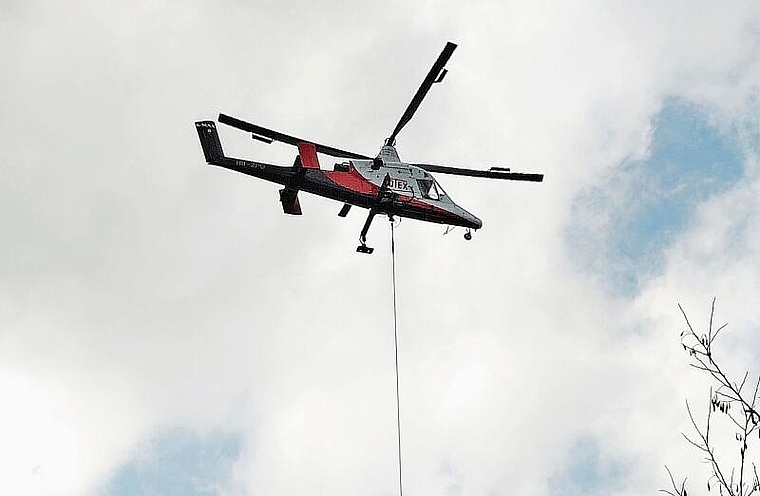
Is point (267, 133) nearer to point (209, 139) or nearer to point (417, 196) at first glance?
point (209, 139)

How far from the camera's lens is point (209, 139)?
2520 centimetres

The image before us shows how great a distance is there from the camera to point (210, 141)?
25.2 metres

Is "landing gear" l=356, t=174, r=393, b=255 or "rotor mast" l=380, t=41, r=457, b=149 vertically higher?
"rotor mast" l=380, t=41, r=457, b=149

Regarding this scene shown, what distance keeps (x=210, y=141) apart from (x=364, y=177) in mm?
3989

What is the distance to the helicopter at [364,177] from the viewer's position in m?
24.9

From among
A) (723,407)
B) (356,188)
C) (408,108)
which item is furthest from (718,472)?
(408,108)

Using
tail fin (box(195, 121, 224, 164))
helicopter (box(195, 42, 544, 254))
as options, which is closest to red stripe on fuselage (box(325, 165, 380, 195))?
helicopter (box(195, 42, 544, 254))

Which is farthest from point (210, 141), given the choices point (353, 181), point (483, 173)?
point (483, 173)

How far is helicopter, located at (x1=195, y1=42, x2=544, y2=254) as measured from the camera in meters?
24.9

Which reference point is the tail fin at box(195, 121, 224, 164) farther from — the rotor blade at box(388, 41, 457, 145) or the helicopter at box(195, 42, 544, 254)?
the rotor blade at box(388, 41, 457, 145)

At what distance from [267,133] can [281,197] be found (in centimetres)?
168

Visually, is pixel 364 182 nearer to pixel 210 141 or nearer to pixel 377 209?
pixel 377 209

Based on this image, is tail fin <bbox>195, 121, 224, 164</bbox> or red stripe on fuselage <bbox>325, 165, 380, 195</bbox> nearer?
tail fin <bbox>195, 121, 224, 164</bbox>

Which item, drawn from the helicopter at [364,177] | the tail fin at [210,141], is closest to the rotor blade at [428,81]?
the helicopter at [364,177]
